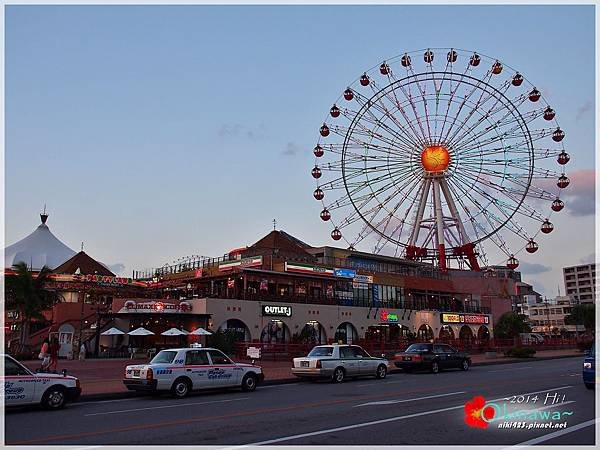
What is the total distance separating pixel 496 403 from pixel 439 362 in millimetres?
15249

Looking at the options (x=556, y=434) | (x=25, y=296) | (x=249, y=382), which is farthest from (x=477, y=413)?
(x=25, y=296)

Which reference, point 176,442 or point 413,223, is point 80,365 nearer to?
point 176,442

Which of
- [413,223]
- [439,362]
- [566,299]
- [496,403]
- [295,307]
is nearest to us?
[496,403]

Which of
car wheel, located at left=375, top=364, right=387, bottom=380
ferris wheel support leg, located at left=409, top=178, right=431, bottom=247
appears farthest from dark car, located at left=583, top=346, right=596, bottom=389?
ferris wheel support leg, located at left=409, top=178, right=431, bottom=247

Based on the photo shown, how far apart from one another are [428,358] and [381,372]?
4231 mm

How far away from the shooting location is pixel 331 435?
36.3 feet

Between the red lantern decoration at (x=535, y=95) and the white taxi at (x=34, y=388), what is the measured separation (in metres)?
44.6

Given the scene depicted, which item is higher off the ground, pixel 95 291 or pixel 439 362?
pixel 95 291

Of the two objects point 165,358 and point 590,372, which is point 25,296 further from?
point 590,372

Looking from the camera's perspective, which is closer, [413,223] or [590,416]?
[590,416]

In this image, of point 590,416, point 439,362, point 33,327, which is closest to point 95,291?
point 33,327

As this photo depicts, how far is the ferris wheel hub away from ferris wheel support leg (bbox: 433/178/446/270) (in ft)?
7.66

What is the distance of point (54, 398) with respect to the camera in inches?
630

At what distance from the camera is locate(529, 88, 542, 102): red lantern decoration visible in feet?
165
